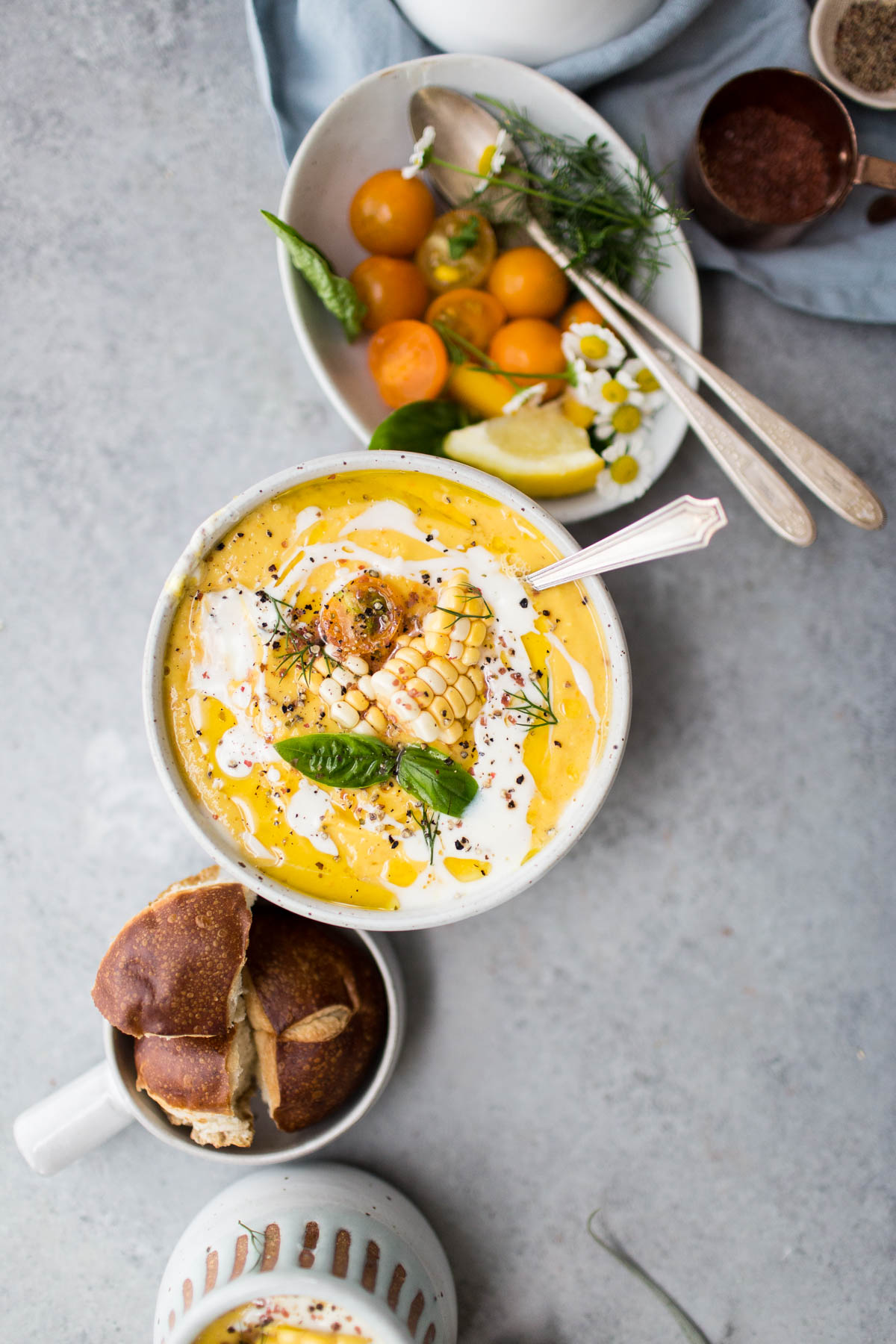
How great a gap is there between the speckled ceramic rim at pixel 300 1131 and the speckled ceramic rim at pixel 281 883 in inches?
11.9

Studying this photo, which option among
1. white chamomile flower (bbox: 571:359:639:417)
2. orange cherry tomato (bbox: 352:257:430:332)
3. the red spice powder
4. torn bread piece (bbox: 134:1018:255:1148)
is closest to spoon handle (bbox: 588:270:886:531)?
white chamomile flower (bbox: 571:359:639:417)

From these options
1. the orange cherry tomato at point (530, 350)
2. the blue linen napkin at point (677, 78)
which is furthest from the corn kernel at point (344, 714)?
the blue linen napkin at point (677, 78)

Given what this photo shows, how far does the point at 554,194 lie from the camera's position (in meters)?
1.70

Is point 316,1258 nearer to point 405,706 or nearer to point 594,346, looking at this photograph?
point 405,706

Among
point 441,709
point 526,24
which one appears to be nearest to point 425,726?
point 441,709

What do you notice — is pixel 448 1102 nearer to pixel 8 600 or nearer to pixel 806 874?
pixel 806 874

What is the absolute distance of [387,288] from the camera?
170cm

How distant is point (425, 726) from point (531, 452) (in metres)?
0.61

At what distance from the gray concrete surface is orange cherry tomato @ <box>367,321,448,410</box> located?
0.21 m

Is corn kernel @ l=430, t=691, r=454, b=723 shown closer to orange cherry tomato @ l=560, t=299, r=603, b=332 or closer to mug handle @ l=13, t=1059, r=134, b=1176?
orange cherry tomato @ l=560, t=299, r=603, b=332

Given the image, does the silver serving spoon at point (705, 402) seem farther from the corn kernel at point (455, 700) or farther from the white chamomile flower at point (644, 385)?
the corn kernel at point (455, 700)

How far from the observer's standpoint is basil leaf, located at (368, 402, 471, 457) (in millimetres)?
1575

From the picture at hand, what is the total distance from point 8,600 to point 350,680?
0.93m

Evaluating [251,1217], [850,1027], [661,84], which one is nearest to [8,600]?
[251,1217]
